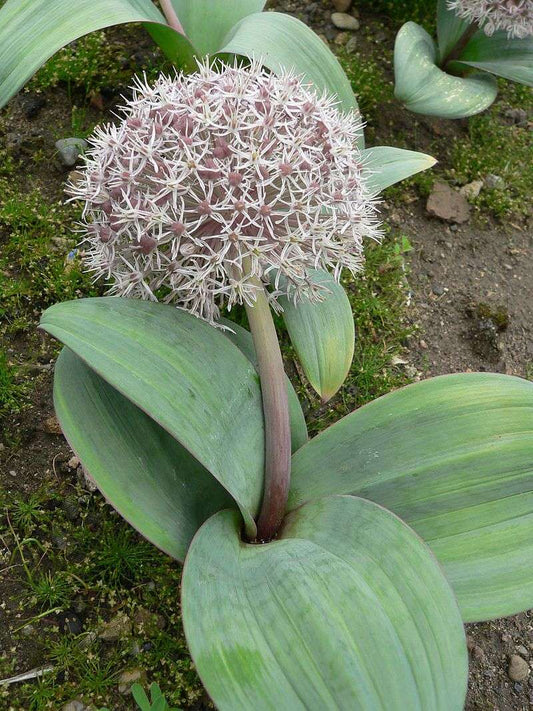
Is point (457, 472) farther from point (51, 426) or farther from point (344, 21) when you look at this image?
point (344, 21)

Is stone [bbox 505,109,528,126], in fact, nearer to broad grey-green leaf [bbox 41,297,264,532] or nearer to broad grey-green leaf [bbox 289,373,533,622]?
broad grey-green leaf [bbox 289,373,533,622]

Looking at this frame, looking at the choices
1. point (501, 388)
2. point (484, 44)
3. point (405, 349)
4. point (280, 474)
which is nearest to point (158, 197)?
point (280, 474)

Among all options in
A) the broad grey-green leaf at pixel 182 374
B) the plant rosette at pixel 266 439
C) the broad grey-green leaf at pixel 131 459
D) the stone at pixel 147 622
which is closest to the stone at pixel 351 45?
the plant rosette at pixel 266 439

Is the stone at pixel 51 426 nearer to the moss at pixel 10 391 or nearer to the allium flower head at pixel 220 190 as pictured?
the moss at pixel 10 391

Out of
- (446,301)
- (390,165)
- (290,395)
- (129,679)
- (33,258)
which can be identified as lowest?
(446,301)

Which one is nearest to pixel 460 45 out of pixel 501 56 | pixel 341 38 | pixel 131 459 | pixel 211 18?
pixel 501 56

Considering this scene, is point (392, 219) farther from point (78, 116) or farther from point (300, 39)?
point (78, 116)

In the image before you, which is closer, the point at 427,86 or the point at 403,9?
the point at 427,86

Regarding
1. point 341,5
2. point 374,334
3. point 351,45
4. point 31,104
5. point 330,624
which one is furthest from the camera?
point 341,5

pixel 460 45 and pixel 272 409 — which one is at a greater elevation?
pixel 272 409
